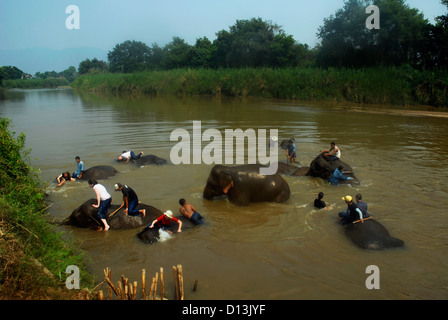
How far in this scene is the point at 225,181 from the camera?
10656 millimetres

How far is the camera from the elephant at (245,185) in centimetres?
1064

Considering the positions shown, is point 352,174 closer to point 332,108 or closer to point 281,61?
point 332,108

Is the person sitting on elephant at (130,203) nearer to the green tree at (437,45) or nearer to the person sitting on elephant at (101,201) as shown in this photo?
the person sitting on elephant at (101,201)

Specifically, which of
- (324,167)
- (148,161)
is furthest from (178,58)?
(324,167)

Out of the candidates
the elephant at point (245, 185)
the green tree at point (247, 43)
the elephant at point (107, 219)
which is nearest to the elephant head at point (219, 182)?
the elephant at point (245, 185)

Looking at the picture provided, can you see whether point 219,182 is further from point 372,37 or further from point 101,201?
point 372,37

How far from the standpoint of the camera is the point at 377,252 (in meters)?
7.83

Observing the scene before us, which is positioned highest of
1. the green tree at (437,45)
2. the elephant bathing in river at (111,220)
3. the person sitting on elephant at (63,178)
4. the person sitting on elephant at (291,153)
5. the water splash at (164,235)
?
the green tree at (437,45)

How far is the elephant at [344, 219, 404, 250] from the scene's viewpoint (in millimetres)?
8008

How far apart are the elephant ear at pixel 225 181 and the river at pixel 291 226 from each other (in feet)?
1.84

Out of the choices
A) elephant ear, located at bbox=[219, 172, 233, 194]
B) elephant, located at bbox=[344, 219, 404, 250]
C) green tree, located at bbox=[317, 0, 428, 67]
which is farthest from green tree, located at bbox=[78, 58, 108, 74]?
elephant, located at bbox=[344, 219, 404, 250]

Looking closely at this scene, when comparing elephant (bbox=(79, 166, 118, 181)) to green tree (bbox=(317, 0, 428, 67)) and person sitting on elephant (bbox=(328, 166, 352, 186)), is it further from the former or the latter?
green tree (bbox=(317, 0, 428, 67))

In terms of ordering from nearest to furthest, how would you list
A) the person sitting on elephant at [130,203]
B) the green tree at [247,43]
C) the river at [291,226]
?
the river at [291,226] → the person sitting on elephant at [130,203] → the green tree at [247,43]

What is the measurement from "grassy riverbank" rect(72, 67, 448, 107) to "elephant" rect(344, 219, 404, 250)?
27425 mm
